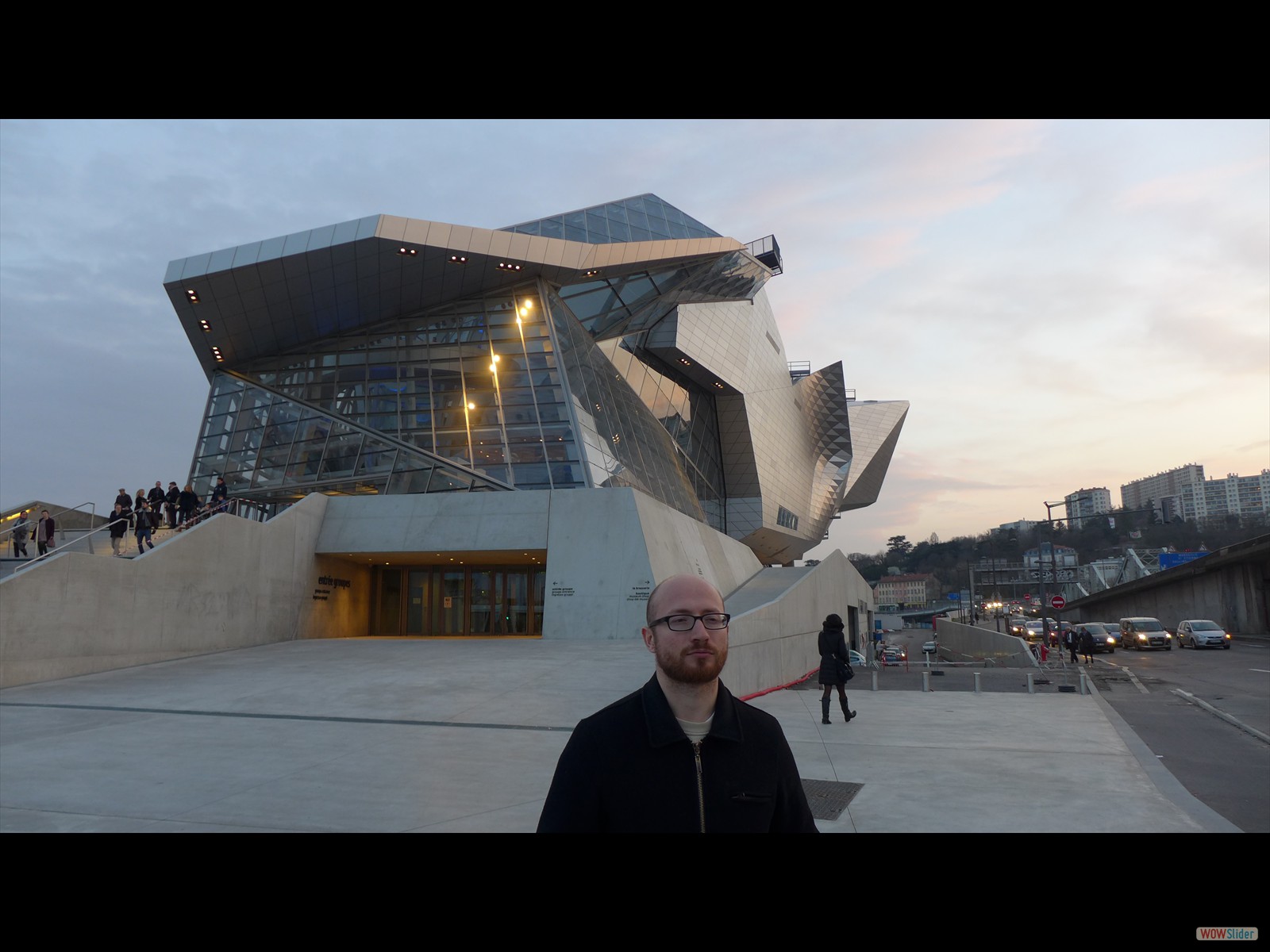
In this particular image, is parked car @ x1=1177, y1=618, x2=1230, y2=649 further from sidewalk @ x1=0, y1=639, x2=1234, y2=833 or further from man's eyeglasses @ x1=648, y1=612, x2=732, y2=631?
man's eyeglasses @ x1=648, y1=612, x2=732, y2=631

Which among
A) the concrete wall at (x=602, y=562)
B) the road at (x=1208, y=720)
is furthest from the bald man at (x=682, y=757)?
the concrete wall at (x=602, y=562)

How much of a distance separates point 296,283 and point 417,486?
7382mm

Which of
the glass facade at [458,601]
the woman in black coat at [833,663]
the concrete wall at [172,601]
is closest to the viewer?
the woman in black coat at [833,663]

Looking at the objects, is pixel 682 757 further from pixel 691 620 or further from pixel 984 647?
pixel 984 647

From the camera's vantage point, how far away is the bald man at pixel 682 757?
7.72 ft

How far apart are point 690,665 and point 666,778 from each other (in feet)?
1.06

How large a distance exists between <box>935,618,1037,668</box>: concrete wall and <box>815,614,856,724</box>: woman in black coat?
58.5ft

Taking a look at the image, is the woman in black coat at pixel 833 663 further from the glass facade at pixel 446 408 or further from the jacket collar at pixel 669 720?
the glass facade at pixel 446 408

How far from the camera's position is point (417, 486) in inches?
1016

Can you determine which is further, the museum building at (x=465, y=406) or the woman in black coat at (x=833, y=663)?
the museum building at (x=465, y=406)

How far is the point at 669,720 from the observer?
243 cm

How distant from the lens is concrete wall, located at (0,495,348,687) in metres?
13.8

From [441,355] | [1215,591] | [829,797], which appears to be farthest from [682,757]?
[1215,591]
